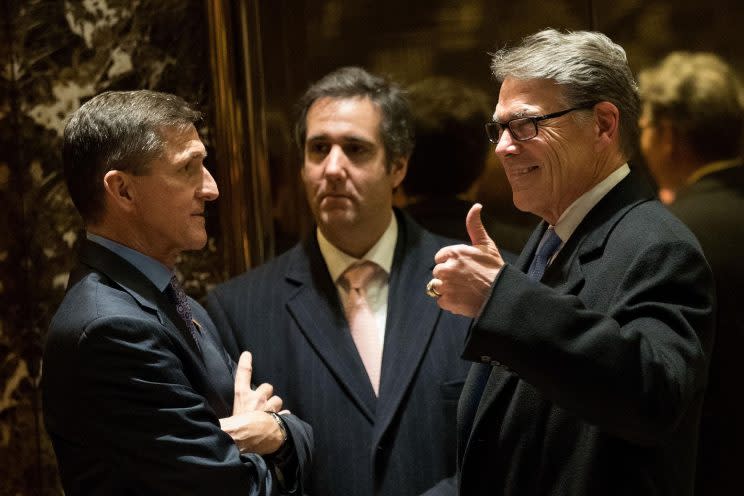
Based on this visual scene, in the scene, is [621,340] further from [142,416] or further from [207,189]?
[207,189]

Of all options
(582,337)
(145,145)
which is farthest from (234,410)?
(582,337)

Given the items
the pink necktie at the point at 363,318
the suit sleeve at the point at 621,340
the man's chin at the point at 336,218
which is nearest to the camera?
the suit sleeve at the point at 621,340

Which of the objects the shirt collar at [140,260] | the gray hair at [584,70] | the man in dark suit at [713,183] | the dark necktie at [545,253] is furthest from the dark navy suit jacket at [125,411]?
the man in dark suit at [713,183]

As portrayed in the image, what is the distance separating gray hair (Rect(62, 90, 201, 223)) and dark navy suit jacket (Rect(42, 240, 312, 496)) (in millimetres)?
230

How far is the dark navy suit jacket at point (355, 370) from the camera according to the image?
2715 millimetres

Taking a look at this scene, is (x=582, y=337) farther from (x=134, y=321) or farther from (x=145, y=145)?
(x=145, y=145)

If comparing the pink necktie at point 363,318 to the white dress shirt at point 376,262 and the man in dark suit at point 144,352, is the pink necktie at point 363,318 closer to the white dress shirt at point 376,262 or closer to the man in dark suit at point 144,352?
the white dress shirt at point 376,262

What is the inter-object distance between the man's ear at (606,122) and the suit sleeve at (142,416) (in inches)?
43.0

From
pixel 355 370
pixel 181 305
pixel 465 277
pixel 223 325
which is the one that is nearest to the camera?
pixel 465 277

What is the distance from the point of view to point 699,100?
10.8ft

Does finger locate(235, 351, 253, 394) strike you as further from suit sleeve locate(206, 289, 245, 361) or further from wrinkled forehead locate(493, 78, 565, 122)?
wrinkled forehead locate(493, 78, 565, 122)

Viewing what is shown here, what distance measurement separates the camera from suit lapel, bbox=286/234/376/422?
277 centimetres

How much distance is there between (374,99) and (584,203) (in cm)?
117

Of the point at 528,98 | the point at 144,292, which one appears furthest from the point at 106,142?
the point at 528,98
